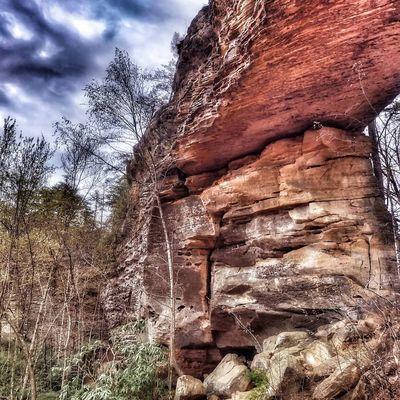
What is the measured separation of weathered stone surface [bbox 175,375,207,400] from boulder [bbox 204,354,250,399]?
6.1 inches

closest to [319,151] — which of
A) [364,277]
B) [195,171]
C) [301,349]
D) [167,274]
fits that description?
[364,277]

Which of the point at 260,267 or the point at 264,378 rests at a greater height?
the point at 260,267

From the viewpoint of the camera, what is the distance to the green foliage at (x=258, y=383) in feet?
19.6

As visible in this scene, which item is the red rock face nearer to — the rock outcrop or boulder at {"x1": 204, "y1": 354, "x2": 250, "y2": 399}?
the rock outcrop

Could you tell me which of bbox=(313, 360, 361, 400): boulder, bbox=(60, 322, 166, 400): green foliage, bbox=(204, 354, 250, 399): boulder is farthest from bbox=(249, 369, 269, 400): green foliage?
bbox=(60, 322, 166, 400): green foliage

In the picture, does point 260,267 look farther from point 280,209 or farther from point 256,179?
point 256,179

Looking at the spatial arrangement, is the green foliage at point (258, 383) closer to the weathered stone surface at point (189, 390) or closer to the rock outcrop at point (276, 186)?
the rock outcrop at point (276, 186)

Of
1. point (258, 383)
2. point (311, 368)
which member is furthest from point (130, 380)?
point (311, 368)

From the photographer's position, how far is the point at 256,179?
353 inches

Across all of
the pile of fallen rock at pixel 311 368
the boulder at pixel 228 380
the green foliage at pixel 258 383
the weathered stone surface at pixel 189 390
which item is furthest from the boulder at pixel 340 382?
the weathered stone surface at pixel 189 390

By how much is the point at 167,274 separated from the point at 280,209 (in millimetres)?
4215

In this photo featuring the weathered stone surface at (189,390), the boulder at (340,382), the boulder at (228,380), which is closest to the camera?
the boulder at (340,382)

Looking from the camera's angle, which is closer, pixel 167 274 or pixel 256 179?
pixel 256 179

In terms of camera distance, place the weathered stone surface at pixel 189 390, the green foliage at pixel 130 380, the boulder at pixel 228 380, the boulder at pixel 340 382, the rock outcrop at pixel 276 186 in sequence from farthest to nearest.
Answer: the green foliage at pixel 130 380 → the weathered stone surface at pixel 189 390 → the boulder at pixel 228 380 → the rock outcrop at pixel 276 186 → the boulder at pixel 340 382
